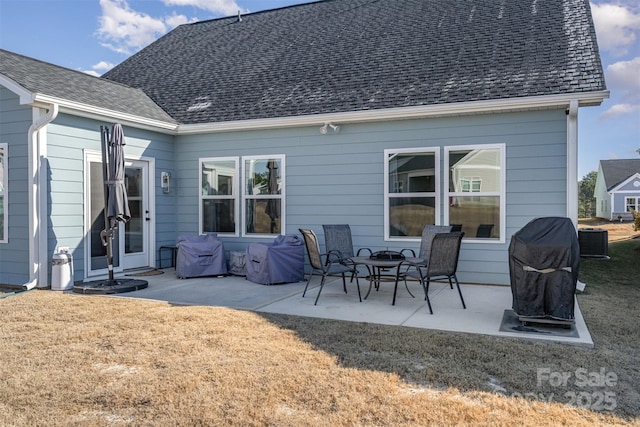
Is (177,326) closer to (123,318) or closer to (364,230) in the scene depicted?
(123,318)

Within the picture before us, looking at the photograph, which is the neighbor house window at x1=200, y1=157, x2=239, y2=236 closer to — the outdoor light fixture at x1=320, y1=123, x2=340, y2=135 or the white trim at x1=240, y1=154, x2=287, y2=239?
the white trim at x1=240, y1=154, x2=287, y2=239

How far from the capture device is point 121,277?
753cm

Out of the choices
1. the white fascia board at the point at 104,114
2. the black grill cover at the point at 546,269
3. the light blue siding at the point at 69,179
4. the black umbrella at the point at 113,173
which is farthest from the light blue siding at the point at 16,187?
the black grill cover at the point at 546,269

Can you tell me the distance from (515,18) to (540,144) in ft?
11.2

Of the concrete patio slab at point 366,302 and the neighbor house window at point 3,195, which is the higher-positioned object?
the neighbor house window at point 3,195

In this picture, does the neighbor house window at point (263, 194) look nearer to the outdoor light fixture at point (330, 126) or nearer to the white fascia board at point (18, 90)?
the outdoor light fixture at point (330, 126)

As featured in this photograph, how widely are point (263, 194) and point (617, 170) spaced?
36.1 metres

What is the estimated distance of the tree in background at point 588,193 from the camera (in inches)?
1747

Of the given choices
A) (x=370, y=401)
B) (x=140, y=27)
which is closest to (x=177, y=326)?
(x=370, y=401)

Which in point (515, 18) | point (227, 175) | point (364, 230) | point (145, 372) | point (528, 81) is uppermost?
point (515, 18)

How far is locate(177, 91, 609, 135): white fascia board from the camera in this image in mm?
6273

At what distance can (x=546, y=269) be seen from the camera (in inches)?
172

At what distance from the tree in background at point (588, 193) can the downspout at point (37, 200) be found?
45.3 metres

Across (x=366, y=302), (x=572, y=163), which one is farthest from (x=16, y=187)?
(x=572, y=163)
